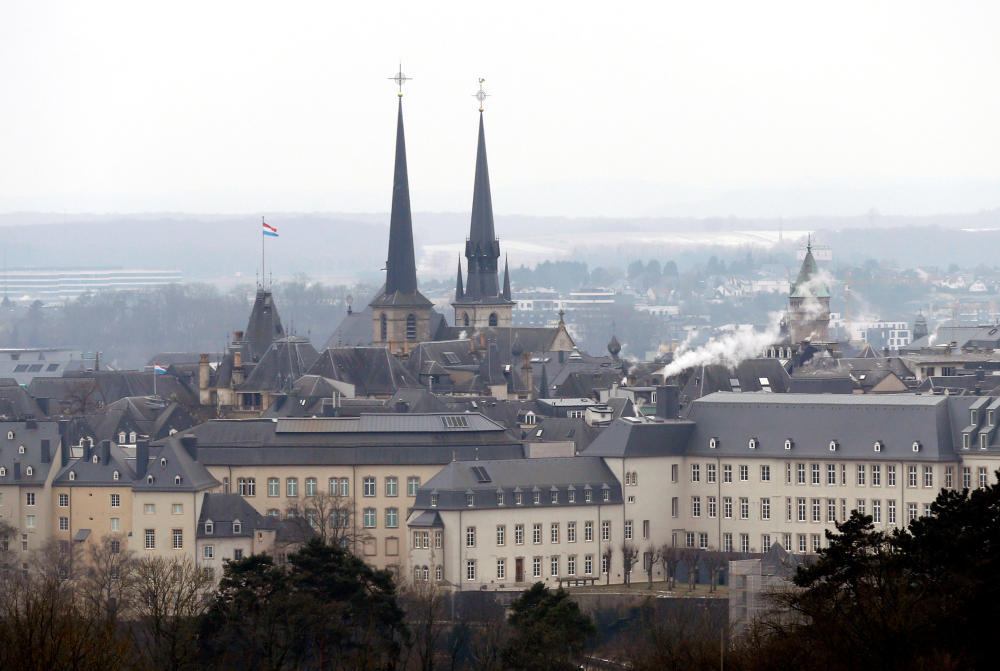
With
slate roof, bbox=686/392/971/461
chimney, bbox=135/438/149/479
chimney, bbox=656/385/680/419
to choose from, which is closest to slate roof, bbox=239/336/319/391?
chimney, bbox=656/385/680/419

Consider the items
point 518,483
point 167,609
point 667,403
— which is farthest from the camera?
point 667,403

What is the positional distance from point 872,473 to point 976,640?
52.9 meters

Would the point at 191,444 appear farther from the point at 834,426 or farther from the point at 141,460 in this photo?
the point at 834,426

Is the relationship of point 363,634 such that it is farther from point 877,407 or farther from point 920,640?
point 877,407

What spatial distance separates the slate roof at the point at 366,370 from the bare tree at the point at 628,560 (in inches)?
1735

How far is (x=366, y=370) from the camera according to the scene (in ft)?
577

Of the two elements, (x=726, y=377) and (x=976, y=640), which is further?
(x=726, y=377)

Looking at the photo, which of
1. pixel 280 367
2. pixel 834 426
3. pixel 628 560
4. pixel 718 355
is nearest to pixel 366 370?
pixel 280 367

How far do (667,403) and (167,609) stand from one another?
37254 millimetres

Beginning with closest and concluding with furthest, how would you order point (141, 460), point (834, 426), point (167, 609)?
point (167, 609) → point (141, 460) → point (834, 426)

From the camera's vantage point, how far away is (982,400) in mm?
131875

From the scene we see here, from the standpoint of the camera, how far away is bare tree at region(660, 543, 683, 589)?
128 metres

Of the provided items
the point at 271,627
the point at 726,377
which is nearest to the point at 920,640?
the point at 271,627

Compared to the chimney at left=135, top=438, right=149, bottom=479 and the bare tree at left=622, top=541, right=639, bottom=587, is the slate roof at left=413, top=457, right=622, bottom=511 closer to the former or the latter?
the bare tree at left=622, top=541, right=639, bottom=587
